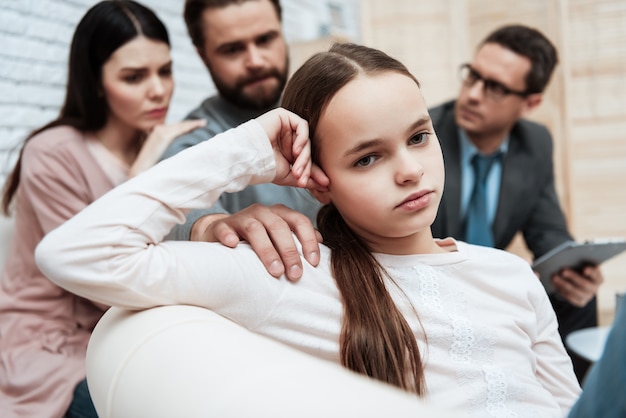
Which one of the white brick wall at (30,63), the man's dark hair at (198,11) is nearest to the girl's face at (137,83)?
the man's dark hair at (198,11)

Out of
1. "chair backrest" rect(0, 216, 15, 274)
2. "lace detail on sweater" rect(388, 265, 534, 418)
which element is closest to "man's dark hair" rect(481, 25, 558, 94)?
"lace detail on sweater" rect(388, 265, 534, 418)

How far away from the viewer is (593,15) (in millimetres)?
3451

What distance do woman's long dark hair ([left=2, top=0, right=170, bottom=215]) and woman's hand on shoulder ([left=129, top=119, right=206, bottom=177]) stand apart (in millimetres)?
183

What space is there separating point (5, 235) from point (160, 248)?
1.08 meters

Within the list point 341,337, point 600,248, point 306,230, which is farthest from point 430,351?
point 600,248

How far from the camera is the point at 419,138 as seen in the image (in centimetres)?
103

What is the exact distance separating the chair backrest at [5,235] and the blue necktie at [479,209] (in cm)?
155

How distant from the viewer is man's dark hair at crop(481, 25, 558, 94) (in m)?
2.52

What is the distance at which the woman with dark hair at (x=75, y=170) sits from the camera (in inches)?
59.4

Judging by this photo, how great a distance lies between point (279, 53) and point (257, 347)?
1.41m

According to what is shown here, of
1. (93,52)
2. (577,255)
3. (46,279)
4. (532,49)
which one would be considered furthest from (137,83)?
(532,49)

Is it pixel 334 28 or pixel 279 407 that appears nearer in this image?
pixel 279 407

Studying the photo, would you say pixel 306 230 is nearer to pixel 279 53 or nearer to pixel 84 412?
pixel 84 412

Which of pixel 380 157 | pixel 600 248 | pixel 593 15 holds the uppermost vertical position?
pixel 380 157
